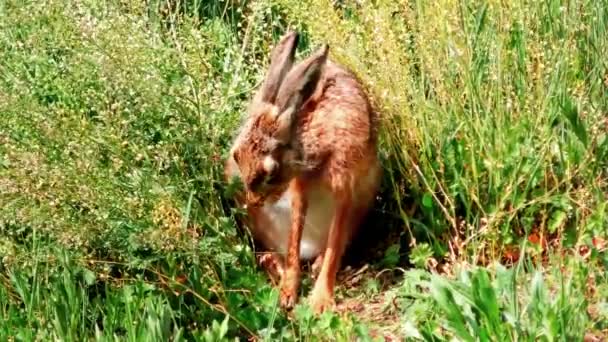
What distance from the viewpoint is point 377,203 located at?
585cm

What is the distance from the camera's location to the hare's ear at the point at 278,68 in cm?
539

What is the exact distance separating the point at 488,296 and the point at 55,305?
5.28 feet

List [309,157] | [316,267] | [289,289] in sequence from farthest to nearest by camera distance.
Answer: [316,267] < [289,289] < [309,157]

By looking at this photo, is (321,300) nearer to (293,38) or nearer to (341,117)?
(341,117)

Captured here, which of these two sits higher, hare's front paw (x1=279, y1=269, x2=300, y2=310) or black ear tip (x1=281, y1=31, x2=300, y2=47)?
black ear tip (x1=281, y1=31, x2=300, y2=47)

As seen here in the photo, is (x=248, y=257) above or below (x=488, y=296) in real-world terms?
below

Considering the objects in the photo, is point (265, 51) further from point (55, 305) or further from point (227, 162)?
point (55, 305)

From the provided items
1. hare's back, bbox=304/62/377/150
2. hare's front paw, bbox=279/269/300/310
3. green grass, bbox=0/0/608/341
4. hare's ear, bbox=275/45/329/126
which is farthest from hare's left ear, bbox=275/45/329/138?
hare's front paw, bbox=279/269/300/310

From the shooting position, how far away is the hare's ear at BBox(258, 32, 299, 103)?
212 inches

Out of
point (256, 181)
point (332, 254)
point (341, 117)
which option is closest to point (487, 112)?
point (341, 117)

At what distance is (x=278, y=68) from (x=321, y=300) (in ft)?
3.25

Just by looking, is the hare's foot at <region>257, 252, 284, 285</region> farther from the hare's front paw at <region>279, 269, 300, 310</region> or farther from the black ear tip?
the black ear tip

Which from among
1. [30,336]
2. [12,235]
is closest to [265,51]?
[12,235]

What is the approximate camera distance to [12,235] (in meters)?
5.07
